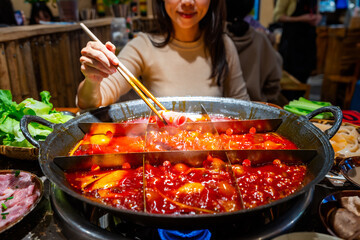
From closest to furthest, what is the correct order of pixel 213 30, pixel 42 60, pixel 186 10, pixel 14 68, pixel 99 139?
pixel 99 139 → pixel 186 10 → pixel 213 30 → pixel 14 68 → pixel 42 60

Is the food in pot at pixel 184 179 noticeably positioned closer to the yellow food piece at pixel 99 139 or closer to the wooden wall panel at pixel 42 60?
the yellow food piece at pixel 99 139

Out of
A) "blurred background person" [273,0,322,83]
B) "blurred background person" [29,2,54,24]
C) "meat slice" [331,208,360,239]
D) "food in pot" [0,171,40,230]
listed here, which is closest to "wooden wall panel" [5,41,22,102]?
"food in pot" [0,171,40,230]

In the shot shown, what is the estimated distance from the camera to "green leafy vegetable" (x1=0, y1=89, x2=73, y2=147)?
1770mm

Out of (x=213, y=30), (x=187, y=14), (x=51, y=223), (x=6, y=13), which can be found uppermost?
(x=6, y=13)

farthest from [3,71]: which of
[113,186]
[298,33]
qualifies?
[298,33]

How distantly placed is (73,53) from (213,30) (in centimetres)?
359

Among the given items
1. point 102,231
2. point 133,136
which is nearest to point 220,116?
point 133,136

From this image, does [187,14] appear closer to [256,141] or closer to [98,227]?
[256,141]

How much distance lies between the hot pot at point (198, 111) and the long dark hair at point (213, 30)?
852 mm

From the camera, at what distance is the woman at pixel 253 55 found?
3.73 metres

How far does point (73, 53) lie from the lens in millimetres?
5465

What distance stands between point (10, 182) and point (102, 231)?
669mm

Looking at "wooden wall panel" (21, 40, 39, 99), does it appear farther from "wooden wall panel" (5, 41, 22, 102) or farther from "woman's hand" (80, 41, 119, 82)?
"woman's hand" (80, 41, 119, 82)

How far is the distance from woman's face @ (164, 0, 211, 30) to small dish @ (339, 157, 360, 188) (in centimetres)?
177
